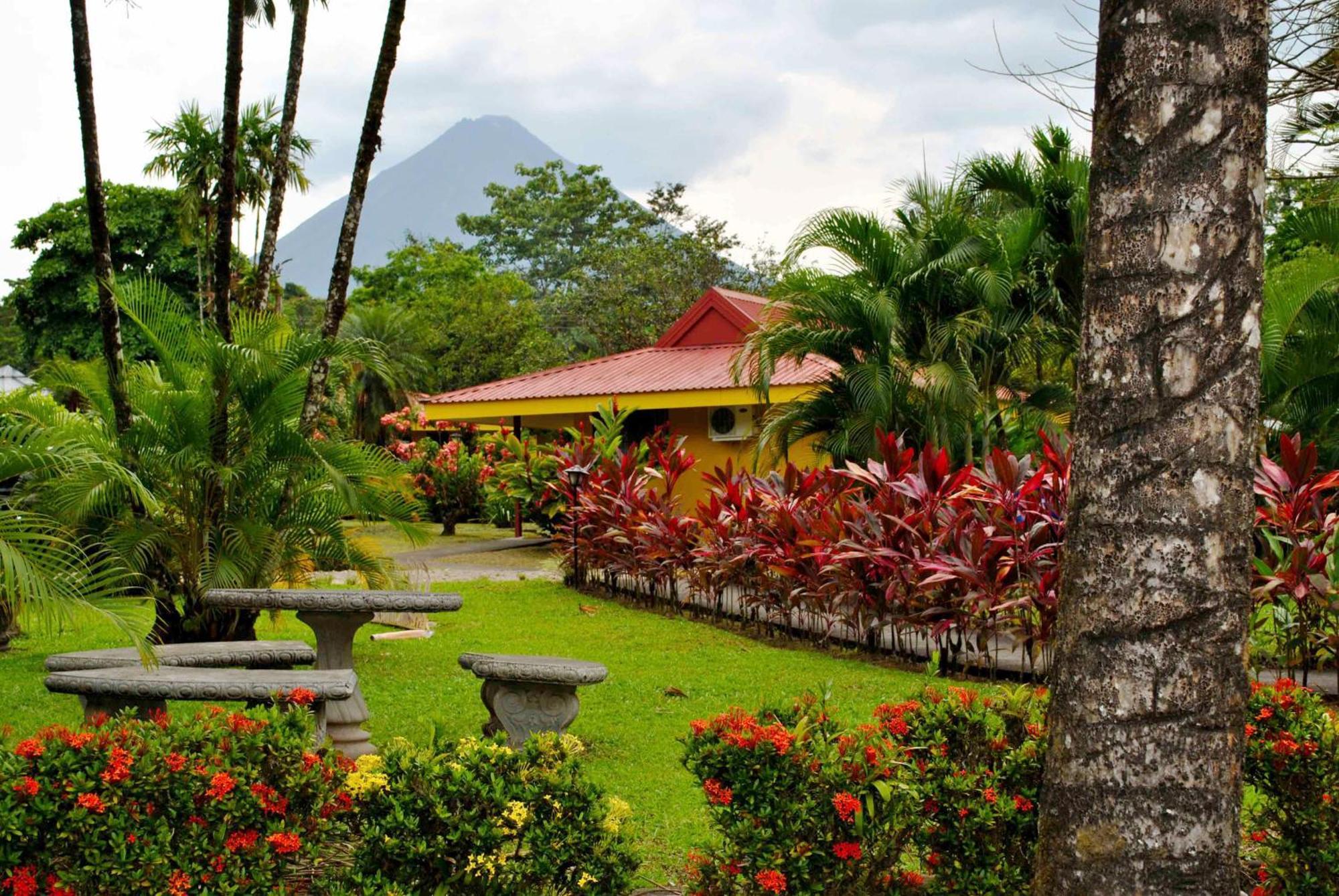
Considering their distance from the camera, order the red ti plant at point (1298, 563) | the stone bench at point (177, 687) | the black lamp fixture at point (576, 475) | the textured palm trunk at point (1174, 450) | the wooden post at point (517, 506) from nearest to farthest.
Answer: the textured palm trunk at point (1174, 450) < the stone bench at point (177, 687) < the red ti plant at point (1298, 563) < the black lamp fixture at point (576, 475) < the wooden post at point (517, 506)

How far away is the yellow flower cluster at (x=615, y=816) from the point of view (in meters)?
3.42

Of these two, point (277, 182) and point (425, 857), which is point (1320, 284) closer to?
point (277, 182)

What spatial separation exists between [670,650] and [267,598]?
12.6 ft

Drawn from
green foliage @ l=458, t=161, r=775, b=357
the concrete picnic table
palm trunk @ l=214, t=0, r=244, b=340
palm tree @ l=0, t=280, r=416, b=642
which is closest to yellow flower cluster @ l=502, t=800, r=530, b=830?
the concrete picnic table

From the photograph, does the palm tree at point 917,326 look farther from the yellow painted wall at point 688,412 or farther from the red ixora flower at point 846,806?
the red ixora flower at point 846,806

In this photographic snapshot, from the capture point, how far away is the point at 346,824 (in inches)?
136

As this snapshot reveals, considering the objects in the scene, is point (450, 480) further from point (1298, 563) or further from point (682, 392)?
point (1298, 563)

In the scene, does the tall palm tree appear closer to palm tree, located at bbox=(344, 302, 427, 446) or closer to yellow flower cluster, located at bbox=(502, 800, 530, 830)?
yellow flower cluster, located at bbox=(502, 800, 530, 830)

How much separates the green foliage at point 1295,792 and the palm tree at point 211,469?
248 inches

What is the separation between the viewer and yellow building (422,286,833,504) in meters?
16.9

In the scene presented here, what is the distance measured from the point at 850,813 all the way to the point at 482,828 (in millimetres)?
1066

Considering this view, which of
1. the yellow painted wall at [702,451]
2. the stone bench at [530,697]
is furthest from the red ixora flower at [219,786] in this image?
the yellow painted wall at [702,451]

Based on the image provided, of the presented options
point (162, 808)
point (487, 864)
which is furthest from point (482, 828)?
point (162, 808)

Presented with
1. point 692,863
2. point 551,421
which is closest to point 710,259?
point 551,421
